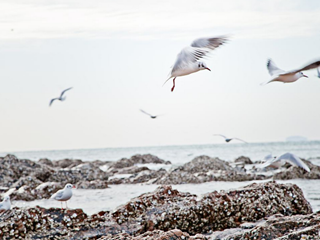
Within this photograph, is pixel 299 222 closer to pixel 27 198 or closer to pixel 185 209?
pixel 185 209

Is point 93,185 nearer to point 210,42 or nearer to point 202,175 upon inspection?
point 202,175

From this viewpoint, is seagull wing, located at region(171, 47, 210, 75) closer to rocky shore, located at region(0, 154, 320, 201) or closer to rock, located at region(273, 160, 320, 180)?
rocky shore, located at region(0, 154, 320, 201)

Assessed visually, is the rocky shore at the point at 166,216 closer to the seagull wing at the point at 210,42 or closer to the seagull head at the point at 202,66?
the seagull head at the point at 202,66

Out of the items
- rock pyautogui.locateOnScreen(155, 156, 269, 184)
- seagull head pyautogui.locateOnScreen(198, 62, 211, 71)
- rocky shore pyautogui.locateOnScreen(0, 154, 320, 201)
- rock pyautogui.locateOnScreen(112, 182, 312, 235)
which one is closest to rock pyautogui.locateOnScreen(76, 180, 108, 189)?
rocky shore pyautogui.locateOnScreen(0, 154, 320, 201)

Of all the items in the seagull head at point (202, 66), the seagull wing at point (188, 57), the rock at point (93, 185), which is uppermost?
the seagull wing at point (188, 57)

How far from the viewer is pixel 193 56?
5.96 m

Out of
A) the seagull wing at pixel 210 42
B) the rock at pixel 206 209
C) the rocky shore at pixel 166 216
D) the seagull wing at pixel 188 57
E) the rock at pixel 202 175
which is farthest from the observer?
the rock at pixel 202 175

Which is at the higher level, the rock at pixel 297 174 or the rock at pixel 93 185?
the rock at pixel 297 174

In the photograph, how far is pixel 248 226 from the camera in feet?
22.7

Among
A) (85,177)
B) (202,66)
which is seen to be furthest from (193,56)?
(85,177)

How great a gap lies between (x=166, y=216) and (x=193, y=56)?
2.40 m

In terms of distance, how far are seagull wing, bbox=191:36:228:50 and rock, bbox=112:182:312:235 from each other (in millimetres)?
2412

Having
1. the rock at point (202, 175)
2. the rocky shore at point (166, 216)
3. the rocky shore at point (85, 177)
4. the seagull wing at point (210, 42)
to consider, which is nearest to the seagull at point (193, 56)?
the seagull wing at point (210, 42)

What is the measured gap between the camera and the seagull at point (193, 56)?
19.5ft
